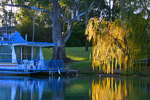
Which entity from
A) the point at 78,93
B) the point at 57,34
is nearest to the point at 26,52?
the point at 57,34

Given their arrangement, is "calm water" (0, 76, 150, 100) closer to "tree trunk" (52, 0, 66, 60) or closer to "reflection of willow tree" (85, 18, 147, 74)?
"reflection of willow tree" (85, 18, 147, 74)

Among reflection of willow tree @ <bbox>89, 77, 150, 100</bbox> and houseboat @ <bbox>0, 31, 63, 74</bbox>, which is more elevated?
houseboat @ <bbox>0, 31, 63, 74</bbox>

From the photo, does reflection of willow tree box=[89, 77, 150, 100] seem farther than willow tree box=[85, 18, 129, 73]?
No

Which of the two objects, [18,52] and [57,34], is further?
[57,34]

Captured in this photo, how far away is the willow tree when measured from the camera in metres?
24.0

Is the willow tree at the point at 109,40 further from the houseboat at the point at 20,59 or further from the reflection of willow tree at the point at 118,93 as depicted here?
the houseboat at the point at 20,59

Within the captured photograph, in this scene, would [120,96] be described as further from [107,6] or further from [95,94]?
[107,6]

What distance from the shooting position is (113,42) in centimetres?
2444

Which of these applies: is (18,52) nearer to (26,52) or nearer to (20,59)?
(20,59)

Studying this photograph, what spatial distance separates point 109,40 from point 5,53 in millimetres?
12338

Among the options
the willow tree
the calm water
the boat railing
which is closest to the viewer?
the calm water

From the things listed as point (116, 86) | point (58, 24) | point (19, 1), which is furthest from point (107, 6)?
point (116, 86)

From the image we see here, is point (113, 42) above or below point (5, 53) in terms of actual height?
above

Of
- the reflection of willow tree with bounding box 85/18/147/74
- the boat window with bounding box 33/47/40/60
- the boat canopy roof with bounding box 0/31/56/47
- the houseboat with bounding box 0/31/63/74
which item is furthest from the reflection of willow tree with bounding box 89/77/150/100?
the boat window with bounding box 33/47/40/60
